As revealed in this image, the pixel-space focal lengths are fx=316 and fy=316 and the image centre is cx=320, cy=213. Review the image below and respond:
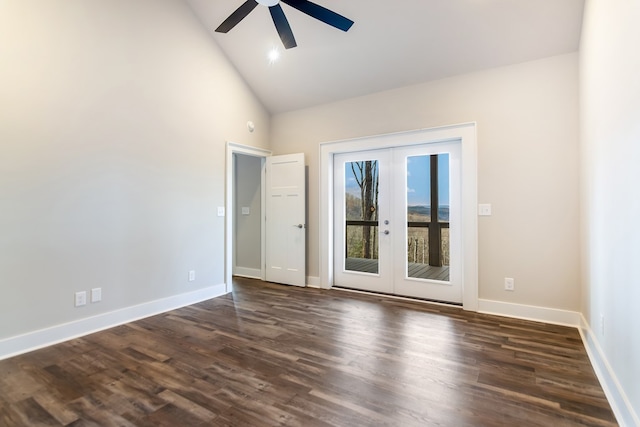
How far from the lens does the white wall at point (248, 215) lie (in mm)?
5516

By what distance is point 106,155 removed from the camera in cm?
316

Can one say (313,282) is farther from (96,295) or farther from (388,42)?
(388,42)

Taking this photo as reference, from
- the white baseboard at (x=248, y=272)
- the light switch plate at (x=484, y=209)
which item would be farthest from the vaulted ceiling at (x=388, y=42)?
the white baseboard at (x=248, y=272)

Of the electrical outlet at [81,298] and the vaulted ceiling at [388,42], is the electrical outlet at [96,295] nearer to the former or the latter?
the electrical outlet at [81,298]

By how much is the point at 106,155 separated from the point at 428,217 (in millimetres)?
3715

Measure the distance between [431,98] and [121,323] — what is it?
4.33 metres

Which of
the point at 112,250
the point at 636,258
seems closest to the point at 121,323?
the point at 112,250

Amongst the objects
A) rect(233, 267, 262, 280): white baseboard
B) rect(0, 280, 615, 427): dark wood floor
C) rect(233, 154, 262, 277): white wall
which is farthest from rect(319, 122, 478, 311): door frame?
rect(233, 267, 262, 280): white baseboard

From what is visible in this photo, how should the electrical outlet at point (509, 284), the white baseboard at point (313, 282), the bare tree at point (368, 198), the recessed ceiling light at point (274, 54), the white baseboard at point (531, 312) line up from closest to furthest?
the white baseboard at point (531, 312), the electrical outlet at point (509, 284), the recessed ceiling light at point (274, 54), the bare tree at point (368, 198), the white baseboard at point (313, 282)

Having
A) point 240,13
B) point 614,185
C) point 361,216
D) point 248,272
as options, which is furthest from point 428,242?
point 240,13

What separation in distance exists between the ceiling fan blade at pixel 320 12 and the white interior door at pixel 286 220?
2.11 meters

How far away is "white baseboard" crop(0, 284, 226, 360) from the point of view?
2.58 meters

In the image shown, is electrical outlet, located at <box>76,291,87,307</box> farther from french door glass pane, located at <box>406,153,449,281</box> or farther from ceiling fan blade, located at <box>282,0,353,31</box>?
french door glass pane, located at <box>406,153,449,281</box>

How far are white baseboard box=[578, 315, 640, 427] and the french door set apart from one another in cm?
143
